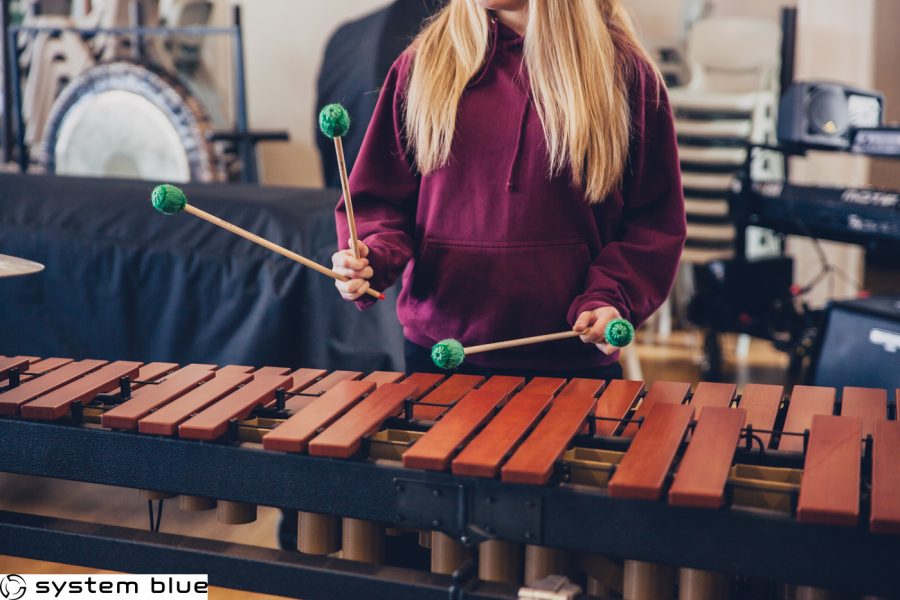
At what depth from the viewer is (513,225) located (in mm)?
1696

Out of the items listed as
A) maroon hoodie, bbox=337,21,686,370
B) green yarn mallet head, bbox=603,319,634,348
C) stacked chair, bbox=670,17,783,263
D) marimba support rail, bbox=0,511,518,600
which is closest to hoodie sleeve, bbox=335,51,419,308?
maroon hoodie, bbox=337,21,686,370

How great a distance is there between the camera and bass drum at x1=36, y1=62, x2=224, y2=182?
4316mm

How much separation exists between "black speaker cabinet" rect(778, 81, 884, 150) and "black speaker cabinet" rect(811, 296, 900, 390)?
2.03 ft

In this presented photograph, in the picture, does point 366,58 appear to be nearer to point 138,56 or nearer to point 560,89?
point 138,56

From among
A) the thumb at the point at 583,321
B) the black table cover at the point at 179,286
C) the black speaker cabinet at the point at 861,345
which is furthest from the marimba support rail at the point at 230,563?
the black speaker cabinet at the point at 861,345

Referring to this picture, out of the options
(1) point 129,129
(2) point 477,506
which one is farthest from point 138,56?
(2) point 477,506

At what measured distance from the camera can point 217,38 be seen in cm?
536

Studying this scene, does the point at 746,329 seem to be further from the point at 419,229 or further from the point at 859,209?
the point at 419,229

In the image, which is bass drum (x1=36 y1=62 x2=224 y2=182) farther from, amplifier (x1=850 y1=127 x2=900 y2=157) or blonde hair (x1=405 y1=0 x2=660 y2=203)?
blonde hair (x1=405 y1=0 x2=660 y2=203)

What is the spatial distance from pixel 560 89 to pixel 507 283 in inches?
12.9

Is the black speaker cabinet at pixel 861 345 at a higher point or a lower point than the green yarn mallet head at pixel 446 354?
lower

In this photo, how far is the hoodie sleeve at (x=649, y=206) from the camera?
1718 mm

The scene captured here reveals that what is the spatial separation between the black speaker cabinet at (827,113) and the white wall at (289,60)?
259 centimetres

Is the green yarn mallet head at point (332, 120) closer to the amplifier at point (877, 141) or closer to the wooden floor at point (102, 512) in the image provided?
the wooden floor at point (102, 512)
